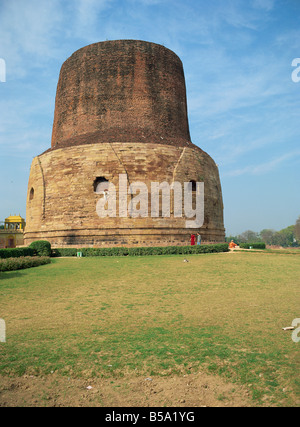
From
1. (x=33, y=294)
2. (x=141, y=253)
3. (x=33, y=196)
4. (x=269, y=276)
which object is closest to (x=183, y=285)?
(x=269, y=276)

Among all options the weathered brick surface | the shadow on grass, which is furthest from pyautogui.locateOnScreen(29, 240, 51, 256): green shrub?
the weathered brick surface

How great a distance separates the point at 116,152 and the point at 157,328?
1523 centimetres

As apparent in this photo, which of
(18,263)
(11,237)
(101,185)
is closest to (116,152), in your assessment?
(101,185)

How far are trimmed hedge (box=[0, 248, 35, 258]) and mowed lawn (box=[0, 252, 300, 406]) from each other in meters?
4.49

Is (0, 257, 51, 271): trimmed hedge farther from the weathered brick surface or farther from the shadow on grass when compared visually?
the weathered brick surface

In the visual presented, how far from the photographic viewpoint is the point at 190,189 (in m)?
20.1

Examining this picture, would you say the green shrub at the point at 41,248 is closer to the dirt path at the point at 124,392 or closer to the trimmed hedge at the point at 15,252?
the trimmed hedge at the point at 15,252

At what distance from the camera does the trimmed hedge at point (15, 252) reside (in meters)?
12.8

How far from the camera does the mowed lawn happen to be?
3.46m

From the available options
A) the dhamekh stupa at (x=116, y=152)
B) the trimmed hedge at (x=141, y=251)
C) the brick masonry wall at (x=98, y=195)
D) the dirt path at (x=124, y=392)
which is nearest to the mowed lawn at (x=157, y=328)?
the dirt path at (x=124, y=392)

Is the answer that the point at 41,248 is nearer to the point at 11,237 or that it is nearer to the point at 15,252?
the point at 15,252

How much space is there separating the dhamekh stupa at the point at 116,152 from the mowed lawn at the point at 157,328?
977 cm

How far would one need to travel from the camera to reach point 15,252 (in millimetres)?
13359

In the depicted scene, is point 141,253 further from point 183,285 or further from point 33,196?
point 33,196
